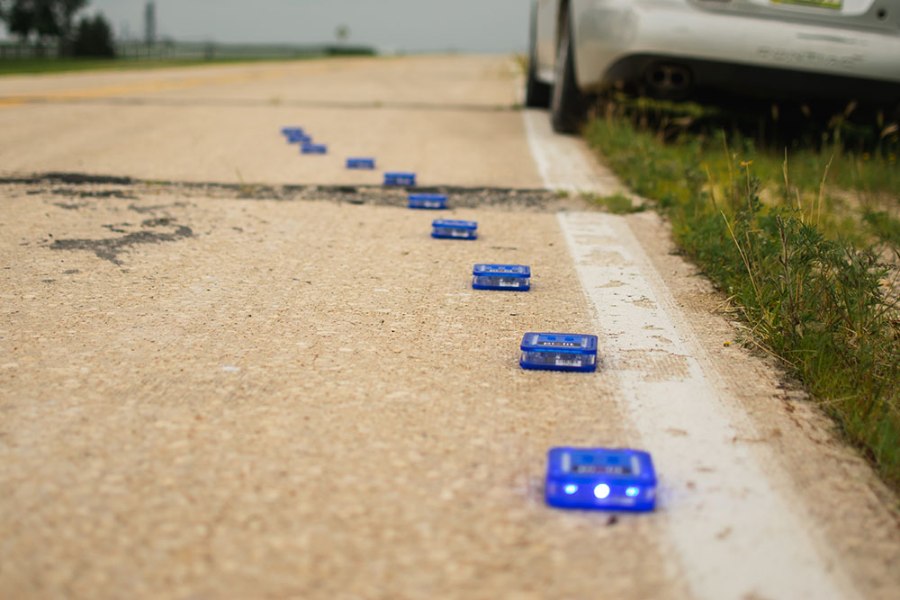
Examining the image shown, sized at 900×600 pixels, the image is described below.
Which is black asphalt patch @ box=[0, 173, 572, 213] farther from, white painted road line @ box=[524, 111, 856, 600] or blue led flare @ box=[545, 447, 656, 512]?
blue led flare @ box=[545, 447, 656, 512]

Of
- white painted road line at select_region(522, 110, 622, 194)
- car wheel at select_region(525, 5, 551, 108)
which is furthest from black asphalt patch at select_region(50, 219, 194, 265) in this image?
car wheel at select_region(525, 5, 551, 108)

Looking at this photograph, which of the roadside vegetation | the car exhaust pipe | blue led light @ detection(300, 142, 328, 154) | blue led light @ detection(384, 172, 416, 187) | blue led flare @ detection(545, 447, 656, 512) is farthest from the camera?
blue led light @ detection(300, 142, 328, 154)

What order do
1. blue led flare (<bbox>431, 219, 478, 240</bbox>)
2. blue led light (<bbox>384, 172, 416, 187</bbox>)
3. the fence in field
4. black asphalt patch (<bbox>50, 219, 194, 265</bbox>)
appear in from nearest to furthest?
black asphalt patch (<bbox>50, 219, 194, 265</bbox>) < blue led flare (<bbox>431, 219, 478, 240</bbox>) < blue led light (<bbox>384, 172, 416, 187</bbox>) < the fence in field

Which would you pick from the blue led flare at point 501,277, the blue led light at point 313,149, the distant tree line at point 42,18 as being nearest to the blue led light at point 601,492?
the blue led flare at point 501,277

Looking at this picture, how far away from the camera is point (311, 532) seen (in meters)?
2.18

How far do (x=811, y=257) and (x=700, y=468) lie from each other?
4.70 feet

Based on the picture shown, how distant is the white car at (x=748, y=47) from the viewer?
258 inches

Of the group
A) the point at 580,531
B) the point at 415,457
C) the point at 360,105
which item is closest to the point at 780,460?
the point at 580,531

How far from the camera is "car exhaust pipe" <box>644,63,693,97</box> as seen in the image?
7090 millimetres

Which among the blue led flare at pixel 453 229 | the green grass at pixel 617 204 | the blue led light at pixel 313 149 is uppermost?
the blue led light at pixel 313 149

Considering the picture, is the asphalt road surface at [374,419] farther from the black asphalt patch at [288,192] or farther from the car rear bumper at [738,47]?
the car rear bumper at [738,47]

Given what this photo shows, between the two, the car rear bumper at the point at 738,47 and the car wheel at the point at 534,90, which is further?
the car wheel at the point at 534,90

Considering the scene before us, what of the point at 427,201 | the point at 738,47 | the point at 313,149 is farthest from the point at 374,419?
the point at 313,149

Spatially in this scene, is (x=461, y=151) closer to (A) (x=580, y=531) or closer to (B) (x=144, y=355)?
(B) (x=144, y=355)
